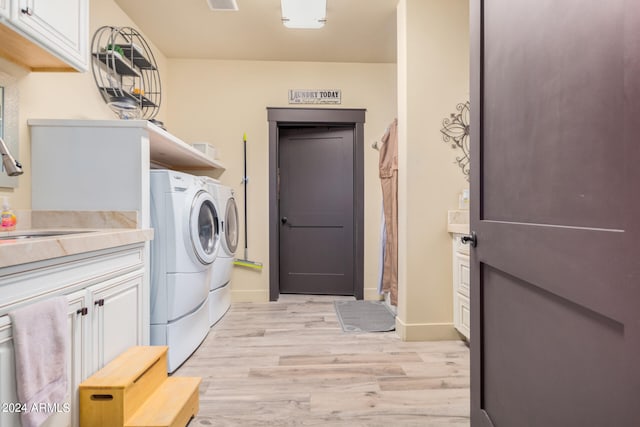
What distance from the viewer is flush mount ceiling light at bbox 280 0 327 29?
2.33m

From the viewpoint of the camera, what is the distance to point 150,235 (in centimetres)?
170

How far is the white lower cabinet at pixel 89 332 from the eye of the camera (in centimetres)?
87

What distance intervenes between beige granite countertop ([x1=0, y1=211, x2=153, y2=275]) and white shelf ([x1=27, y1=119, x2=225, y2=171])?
464 millimetres

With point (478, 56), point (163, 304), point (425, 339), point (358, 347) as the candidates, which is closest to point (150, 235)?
point (163, 304)

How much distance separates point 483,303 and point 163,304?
1740 millimetres

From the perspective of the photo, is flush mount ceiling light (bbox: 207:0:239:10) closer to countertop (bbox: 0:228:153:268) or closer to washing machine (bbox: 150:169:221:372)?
washing machine (bbox: 150:169:221:372)

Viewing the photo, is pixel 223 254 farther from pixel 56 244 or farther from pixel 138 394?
pixel 56 244

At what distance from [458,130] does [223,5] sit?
204cm

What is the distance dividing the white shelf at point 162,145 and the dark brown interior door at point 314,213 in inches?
33.8

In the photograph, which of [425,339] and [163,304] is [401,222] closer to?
[425,339]

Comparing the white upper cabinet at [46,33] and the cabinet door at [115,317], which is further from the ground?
the white upper cabinet at [46,33]

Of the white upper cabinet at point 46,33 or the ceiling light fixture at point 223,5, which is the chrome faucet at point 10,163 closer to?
the white upper cabinet at point 46,33

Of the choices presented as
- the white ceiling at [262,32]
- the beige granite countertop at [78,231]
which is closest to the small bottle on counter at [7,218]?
the beige granite countertop at [78,231]

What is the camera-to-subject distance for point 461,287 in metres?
2.21
